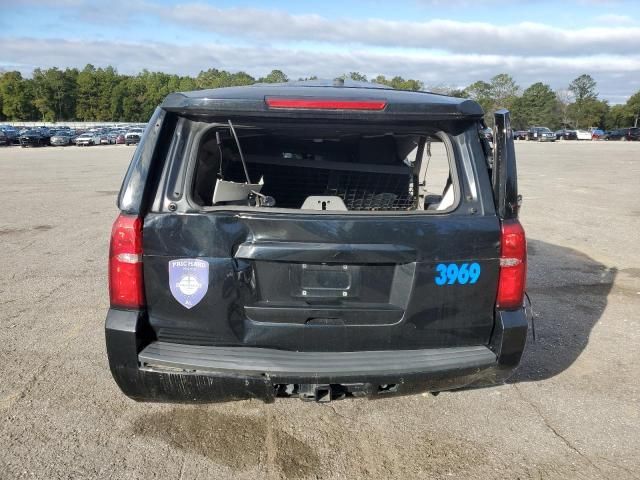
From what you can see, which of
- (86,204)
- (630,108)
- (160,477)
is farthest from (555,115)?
(160,477)

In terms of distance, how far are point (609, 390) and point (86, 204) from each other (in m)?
10.8

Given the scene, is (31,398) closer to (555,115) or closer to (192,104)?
(192,104)

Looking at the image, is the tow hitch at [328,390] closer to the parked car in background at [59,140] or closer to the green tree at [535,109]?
the parked car in background at [59,140]

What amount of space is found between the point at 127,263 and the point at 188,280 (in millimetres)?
310

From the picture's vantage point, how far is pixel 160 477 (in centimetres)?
276

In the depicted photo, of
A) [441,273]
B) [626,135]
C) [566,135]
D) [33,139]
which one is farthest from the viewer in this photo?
[566,135]

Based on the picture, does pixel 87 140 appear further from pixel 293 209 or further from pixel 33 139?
pixel 293 209

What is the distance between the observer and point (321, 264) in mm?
2717

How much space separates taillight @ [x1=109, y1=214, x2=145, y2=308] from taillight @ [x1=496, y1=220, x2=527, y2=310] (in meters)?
1.82

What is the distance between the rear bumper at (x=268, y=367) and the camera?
2.65m

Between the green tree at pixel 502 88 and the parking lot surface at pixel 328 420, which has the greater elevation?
the green tree at pixel 502 88

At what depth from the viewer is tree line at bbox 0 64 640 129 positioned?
101 meters

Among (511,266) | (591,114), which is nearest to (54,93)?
(591,114)

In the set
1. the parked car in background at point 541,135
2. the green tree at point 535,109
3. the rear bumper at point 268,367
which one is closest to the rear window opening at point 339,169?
the rear bumper at point 268,367
